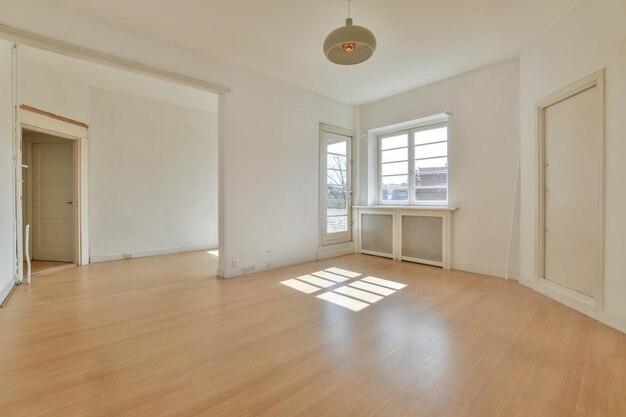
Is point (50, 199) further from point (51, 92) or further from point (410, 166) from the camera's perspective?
point (410, 166)

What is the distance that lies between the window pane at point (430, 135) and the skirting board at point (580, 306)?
8.46ft

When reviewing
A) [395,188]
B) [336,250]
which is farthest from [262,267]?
[395,188]

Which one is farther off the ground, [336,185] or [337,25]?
[337,25]

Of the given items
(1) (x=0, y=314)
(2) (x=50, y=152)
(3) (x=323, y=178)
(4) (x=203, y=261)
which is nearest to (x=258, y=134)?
(3) (x=323, y=178)

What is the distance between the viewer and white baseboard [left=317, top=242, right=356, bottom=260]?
5.56 metres

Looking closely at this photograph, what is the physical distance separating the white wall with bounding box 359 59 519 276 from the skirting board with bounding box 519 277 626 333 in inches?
20.9

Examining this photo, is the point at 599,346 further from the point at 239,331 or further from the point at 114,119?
the point at 114,119

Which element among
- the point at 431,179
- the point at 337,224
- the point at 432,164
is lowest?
the point at 337,224

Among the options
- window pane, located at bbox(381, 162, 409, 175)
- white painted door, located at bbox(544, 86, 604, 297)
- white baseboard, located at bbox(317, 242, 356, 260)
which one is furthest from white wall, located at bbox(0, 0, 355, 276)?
white painted door, located at bbox(544, 86, 604, 297)

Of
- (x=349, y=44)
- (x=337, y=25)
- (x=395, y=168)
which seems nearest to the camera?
(x=349, y=44)

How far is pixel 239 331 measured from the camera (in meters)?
2.52

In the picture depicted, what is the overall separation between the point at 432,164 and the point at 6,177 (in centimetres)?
602

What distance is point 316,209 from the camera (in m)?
5.51

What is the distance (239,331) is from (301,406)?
1097mm
